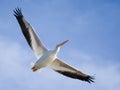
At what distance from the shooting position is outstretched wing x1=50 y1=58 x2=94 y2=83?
69.0 ft

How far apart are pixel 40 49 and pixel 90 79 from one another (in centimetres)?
312

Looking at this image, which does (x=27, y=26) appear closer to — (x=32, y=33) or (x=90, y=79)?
(x=32, y=33)

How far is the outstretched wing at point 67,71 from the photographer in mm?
21031

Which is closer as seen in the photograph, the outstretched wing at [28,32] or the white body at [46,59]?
the white body at [46,59]

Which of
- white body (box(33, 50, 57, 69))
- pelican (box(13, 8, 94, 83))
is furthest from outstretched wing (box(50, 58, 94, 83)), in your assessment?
white body (box(33, 50, 57, 69))

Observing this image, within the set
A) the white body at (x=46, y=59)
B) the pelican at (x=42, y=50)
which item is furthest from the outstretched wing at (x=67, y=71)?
the white body at (x=46, y=59)

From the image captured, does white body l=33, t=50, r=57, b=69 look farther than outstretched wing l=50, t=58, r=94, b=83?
No

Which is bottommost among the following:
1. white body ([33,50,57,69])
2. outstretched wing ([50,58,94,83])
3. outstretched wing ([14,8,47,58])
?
outstretched wing ([50,58,94,83])

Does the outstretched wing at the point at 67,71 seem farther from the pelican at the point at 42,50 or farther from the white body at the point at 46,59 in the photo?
the white body at the point at 46,59

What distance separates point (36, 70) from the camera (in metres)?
19.4

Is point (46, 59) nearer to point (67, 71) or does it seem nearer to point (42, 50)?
point (42, 50)

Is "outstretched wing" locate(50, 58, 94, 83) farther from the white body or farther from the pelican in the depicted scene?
the white body

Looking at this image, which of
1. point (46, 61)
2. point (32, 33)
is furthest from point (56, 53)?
point (32, 33)

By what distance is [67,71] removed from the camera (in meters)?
21.3
